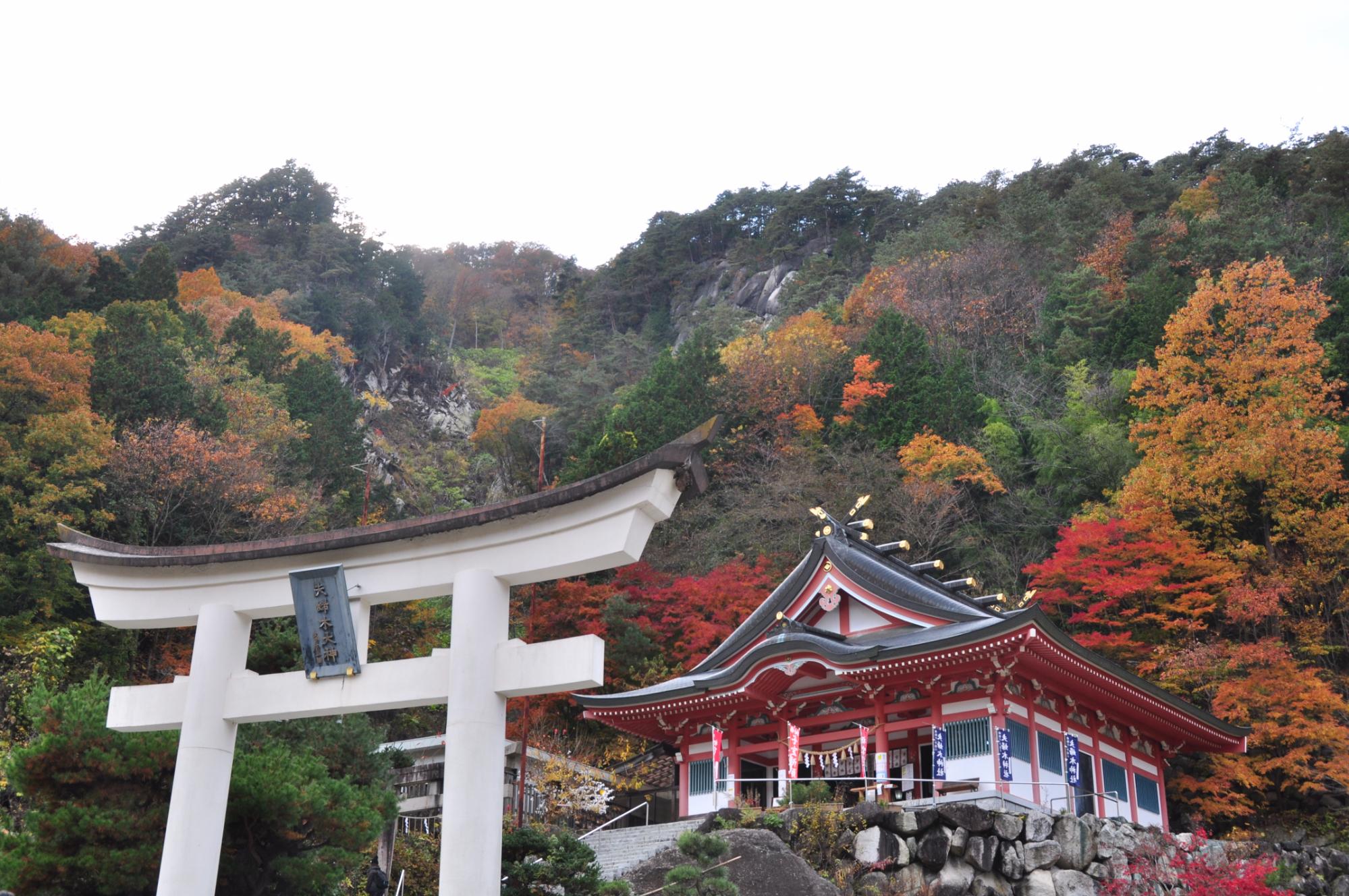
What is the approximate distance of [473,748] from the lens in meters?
9.73

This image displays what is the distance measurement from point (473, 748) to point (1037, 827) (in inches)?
402

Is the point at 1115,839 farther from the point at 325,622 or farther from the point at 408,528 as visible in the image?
the point at 325,622

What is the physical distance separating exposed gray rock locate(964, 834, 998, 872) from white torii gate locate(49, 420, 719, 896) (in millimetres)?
8635

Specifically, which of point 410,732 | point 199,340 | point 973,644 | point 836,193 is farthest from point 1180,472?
point 836,193

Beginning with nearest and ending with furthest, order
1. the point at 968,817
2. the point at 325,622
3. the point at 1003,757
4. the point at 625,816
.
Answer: the point at 325,622 → the point at 968,817 → the point at 1003,757 → the point at 625,816

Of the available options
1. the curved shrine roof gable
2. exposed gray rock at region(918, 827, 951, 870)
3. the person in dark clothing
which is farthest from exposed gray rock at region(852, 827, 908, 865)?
the person in dark clothing

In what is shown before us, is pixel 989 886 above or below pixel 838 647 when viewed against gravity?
below

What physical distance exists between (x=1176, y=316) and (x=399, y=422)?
34.0m

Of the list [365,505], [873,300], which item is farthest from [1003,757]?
[873,300]

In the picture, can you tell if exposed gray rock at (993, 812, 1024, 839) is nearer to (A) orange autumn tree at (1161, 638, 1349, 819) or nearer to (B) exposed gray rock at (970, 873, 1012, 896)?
(B) exposed gray rock at (970, 873, 1012, 896)

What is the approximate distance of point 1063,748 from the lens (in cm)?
1973

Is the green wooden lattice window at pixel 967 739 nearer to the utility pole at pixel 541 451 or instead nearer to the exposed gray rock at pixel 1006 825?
the exposed gray rock at pixel 1006 825

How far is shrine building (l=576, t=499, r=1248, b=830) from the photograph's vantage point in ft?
59.5

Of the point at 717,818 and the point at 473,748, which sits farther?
the point at 717,818
